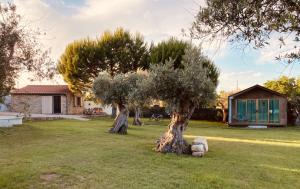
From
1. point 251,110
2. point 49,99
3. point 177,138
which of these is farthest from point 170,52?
point 177,138

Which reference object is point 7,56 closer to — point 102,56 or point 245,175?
point 245,175

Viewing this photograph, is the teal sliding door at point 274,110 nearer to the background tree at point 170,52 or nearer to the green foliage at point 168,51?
the background tree at point 170,52

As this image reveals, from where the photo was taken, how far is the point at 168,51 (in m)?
35.1

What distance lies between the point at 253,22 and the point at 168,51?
100.0ft

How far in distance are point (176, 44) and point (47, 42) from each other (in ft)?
92.4

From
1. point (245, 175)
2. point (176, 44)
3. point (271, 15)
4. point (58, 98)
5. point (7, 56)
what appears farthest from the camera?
point (58, 98)

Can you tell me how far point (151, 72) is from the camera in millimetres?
13312

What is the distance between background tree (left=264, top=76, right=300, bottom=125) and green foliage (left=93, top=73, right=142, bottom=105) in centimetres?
1821

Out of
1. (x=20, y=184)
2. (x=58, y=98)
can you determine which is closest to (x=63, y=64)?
(x=58, y=98)

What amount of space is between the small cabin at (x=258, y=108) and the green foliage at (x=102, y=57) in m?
11.1

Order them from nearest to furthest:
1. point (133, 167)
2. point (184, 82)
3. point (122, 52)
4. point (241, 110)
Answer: point (133, 167)
point (184, 82)
point (241, 110)
point (122, 52)

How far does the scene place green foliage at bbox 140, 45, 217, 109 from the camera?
503 inches

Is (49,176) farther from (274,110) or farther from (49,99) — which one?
(49,99)

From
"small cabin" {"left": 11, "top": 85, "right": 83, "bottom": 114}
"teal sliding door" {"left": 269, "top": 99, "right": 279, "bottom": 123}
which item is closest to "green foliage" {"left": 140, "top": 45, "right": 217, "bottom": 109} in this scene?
"teal sliding door" {"left": 269, "top": 99, "right": 279, "bottom": 123}
